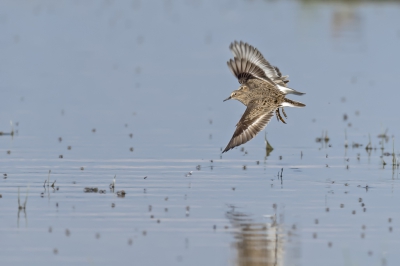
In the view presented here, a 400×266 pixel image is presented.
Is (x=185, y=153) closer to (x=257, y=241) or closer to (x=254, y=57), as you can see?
(x=254, y=57)

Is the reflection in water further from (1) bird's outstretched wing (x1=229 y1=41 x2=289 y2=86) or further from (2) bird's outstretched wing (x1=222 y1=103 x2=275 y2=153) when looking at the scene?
(1) bird's outstretched wing (x1=229 y1=41 x2=289 y2=86)

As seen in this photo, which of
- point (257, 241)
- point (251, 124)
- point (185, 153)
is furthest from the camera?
point (185, 153)

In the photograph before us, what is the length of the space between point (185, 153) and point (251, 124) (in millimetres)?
2263

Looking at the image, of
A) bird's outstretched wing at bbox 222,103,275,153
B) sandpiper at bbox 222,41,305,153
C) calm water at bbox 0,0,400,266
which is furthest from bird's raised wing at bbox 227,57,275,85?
calm water at bbox 0,0,400,266

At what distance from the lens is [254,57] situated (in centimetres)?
1452

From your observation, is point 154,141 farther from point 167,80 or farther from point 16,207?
point 167,80

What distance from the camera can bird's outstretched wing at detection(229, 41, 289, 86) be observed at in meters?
14.5

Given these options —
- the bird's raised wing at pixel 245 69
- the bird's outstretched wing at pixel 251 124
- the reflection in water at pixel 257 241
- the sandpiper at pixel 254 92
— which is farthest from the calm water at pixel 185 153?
the bird's raised wing at pixel 245 69

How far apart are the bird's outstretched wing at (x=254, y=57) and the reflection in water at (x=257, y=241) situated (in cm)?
380

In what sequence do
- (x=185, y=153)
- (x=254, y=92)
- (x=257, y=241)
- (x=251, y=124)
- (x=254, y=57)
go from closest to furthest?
(x=257, y=241) → (x=251, y=124) → (x=254, y=92) → (x=254, y=57) → (x=185, y=153)

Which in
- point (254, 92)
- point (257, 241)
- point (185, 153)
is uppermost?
point (254, 92)

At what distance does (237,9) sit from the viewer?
4412cm

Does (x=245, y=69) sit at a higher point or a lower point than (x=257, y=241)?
higher

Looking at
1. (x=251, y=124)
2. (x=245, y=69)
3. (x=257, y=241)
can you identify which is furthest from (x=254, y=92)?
(x=257, y=241)
